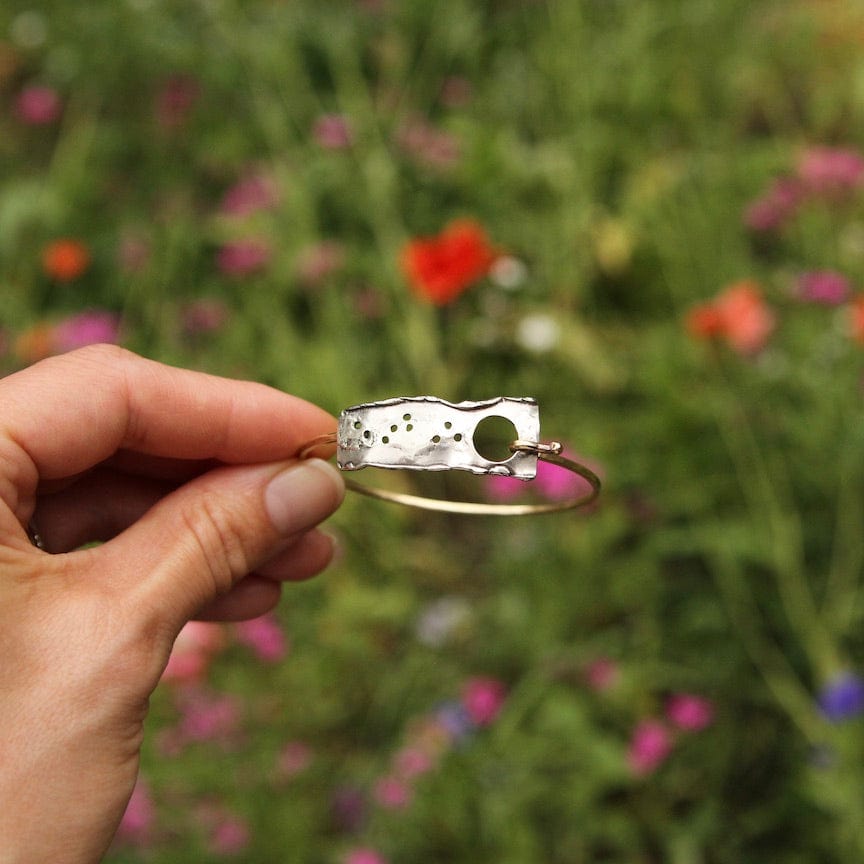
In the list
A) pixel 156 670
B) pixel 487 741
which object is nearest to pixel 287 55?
pixel 487 741

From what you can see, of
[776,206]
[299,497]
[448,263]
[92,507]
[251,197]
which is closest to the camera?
[299,497]

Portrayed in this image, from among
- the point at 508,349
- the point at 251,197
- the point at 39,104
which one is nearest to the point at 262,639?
the point at 508,349

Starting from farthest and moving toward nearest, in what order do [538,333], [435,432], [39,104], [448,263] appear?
[39,104] < [538,333] < [448,263] < [435,432]

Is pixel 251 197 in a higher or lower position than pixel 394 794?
higher

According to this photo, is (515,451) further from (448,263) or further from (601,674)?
(448,263)

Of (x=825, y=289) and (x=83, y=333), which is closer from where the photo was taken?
(x=825, y=289)

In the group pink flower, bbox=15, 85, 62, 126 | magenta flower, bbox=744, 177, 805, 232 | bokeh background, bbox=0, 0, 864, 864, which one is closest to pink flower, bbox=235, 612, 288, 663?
bokeh background, bbox=0, 0, 864, 864

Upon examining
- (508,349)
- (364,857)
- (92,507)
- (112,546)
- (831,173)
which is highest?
(112,546)
